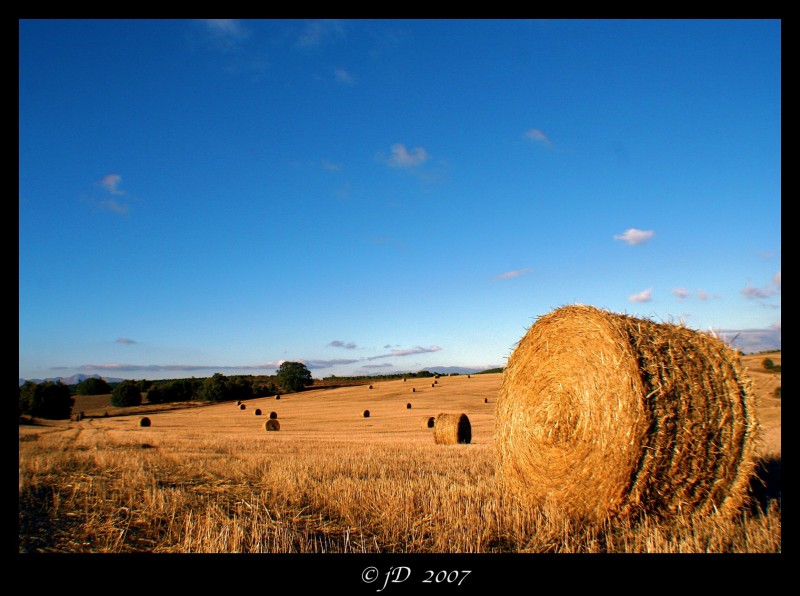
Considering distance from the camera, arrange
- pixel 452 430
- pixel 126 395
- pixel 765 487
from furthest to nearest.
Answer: pixel 126 395 → pixel 452 430 → pixel 765 487

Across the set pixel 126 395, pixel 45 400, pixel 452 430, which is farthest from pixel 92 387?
pixel 452 430

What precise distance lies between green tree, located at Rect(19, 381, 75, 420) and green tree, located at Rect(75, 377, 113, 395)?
20718 millimetres

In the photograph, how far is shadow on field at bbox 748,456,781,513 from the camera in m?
5.80

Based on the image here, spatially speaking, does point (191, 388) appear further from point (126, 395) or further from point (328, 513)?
point (328, 513)

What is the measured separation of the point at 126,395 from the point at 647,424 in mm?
66010

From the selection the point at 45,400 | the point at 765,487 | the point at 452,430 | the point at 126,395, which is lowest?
the point at 126,395

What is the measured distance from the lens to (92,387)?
225 feet

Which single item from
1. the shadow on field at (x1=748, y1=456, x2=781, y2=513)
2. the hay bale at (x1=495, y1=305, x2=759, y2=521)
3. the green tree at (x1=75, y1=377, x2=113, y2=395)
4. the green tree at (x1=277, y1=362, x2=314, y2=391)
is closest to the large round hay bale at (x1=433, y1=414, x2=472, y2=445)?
the shadow on field at (x1=748, y1=456, x2=781, y2=513)

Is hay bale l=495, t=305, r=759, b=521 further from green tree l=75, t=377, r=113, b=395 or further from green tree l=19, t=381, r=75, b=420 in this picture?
green tree l=75, t=377, r=113, b=395

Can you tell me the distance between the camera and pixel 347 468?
30.5ft

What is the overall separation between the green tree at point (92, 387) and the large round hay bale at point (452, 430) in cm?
6538
